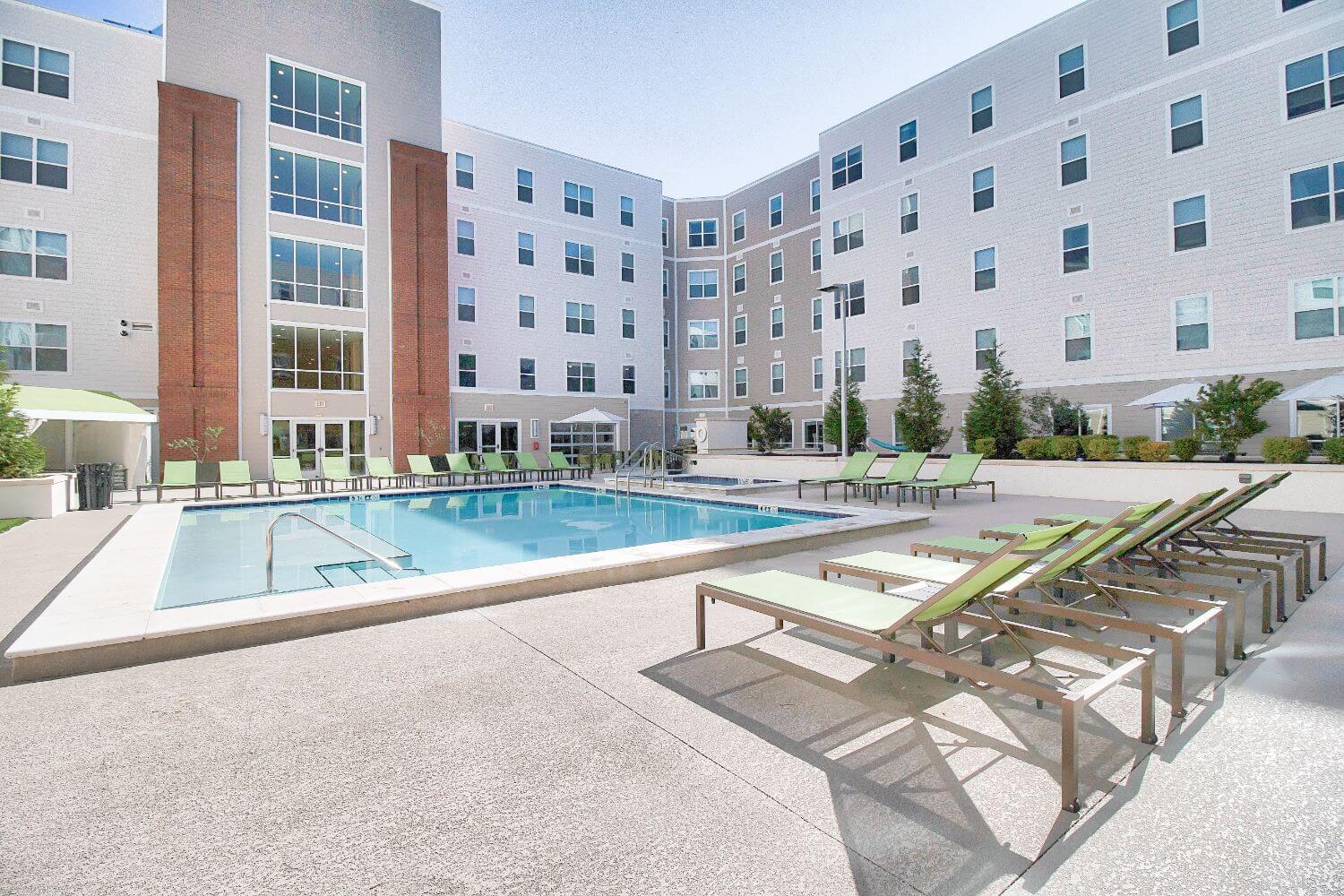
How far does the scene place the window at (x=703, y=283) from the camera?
33.3 metres

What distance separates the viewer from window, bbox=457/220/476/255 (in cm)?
2561

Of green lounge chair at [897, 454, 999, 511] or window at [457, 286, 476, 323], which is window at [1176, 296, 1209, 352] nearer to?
green lounge chair at [897, 454, 999, 511]

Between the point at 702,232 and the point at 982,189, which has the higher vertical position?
the point at 702,232

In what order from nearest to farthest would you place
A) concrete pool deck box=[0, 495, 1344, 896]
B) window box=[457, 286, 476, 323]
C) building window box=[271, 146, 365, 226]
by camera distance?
concrete pool deck box=[0, 495, 1344, 896]
building window box=[271, 146, 365, 226]
window box=[457, 286, 476, 323]

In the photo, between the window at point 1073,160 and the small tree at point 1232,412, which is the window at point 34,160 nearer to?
the window at point 1073,160

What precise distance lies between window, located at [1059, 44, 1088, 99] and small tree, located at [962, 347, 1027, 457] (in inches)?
327

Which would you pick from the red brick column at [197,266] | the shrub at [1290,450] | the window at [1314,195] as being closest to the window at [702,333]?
the red brick column at [197,266]

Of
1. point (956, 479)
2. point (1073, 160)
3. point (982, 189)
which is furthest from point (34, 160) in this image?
point (1073, 160)

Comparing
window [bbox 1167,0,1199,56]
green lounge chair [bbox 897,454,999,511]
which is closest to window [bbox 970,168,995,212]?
window [bbox 1167,0,1199,56]

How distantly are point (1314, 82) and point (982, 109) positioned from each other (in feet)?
26.5

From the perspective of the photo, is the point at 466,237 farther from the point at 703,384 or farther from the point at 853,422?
the point at 853,422

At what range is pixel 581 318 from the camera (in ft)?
95.2

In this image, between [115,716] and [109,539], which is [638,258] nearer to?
[109,539]

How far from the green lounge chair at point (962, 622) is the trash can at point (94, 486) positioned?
45.7 feet
